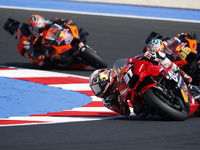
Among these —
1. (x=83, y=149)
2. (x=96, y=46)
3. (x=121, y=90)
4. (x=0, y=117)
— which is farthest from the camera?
(x=96, y=46)

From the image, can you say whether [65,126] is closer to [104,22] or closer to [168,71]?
[168,71]

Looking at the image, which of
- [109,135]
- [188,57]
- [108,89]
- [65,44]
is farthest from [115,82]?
[65,44]

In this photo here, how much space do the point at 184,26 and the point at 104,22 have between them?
281 cm

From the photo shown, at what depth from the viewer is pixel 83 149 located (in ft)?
12.2

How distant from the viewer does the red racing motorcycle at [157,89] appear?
4734 millimetres

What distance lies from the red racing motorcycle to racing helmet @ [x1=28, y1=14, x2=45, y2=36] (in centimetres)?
420

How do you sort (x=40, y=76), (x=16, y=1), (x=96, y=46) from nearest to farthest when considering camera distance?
(x=40, y=76), (x=96, y=46), (x=16, y=1)

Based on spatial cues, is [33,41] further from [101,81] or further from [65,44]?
[101,81]

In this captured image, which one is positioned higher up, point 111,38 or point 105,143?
point 105,143

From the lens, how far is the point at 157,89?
15.7ft

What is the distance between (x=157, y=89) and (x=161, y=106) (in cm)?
24

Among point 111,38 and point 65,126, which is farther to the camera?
point 111,38

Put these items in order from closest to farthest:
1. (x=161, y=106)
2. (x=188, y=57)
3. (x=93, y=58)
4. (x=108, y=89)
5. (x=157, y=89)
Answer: (x=161, y=106), (x=157, y=89), (x=108, y=89), (x=188, y=57), (x=93, y=58)

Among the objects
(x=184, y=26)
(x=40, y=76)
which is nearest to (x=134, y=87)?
(x=40, y=76)
